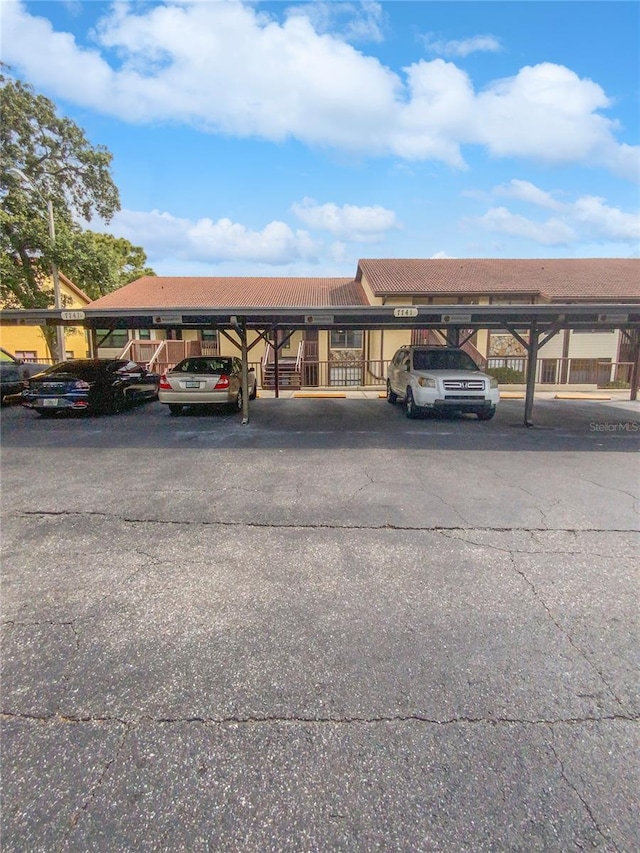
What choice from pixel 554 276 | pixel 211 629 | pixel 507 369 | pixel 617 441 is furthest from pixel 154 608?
pixel 554 276

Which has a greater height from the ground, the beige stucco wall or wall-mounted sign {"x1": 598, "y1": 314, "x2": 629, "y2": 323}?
wall-mounted sign {"x1": 598, "y1": 314, "x2": 629, "y2": 323}

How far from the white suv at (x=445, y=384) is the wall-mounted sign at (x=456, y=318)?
872mm

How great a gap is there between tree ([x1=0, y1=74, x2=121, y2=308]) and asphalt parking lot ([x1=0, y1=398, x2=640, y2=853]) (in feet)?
62.8

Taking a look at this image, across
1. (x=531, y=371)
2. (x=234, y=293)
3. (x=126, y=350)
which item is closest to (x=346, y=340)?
(x=234, y=293)

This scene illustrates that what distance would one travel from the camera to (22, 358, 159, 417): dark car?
1120 cm

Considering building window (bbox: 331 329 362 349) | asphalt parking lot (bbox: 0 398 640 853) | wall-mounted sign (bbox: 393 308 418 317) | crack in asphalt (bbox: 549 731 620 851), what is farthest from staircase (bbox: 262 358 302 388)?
crack in asphalt (bbox: 549 731 620 851)

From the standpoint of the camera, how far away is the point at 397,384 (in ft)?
44.0

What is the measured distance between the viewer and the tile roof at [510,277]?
67.2 ft

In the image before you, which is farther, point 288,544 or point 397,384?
point 397,384

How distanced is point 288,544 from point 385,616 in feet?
4.46

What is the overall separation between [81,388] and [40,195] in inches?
689

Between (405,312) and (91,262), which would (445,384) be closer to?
(405,312)

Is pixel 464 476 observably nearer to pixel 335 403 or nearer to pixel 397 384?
pixel 397 384

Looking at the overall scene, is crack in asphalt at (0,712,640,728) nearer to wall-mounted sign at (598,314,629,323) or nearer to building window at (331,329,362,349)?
wall-mounted sign at (598,314,629,323)
